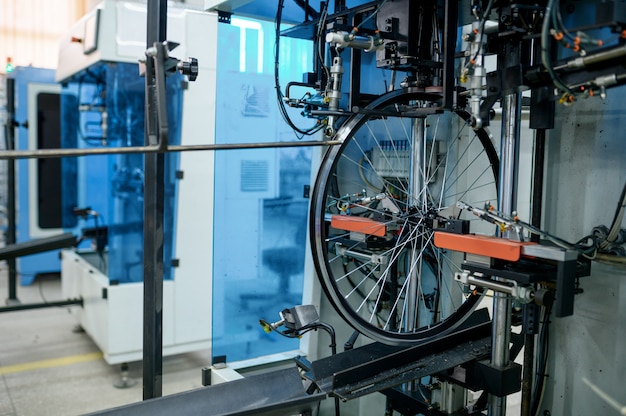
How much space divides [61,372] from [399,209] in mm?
2651

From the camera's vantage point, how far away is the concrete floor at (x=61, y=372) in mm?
3141

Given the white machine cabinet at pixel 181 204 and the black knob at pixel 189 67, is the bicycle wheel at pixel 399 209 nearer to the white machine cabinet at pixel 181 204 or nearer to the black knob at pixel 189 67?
the black knob at pixel 189 67

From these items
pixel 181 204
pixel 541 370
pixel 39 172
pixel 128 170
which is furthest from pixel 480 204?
pixel 39 172

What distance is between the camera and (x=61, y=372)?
3.57m

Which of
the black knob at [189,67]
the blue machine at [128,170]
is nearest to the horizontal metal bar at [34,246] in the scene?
the blue machine at [128,170]

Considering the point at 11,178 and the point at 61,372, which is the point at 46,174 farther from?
the point at 61,372

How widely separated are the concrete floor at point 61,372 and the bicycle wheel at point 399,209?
158cm

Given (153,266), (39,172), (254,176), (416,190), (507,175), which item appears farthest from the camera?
Result: (39,172)

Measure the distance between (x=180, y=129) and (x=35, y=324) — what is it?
7.91 feet

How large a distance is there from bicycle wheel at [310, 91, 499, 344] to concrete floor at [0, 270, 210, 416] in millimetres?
1576

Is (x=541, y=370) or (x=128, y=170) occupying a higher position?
(x=128, y=170)

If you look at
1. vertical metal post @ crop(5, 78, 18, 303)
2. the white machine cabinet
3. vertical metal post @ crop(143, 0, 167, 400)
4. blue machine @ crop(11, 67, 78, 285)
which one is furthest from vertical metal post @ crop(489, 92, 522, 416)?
blue machine @ crop(11, 67, 78, 285)

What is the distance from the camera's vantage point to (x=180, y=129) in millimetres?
3271

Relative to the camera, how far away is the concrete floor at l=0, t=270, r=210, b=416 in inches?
124
